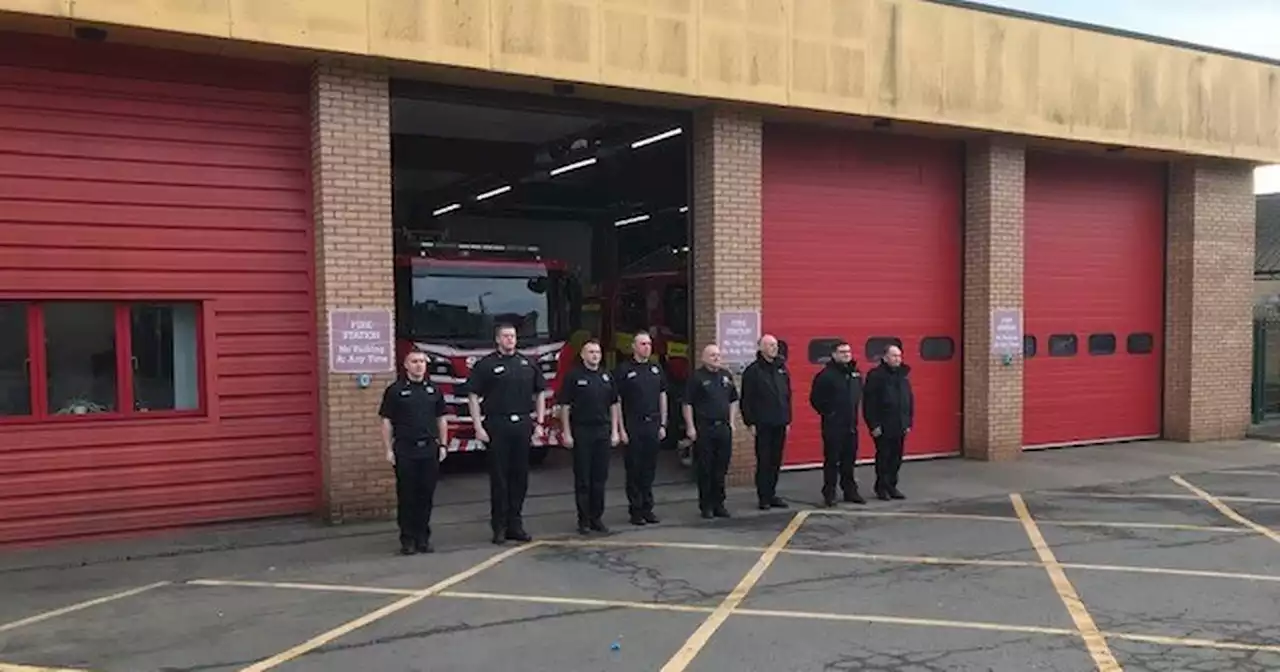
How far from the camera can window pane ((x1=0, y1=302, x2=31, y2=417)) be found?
8266 millimetres

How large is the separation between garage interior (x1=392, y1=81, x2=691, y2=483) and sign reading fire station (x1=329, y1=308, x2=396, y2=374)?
893 millimetres

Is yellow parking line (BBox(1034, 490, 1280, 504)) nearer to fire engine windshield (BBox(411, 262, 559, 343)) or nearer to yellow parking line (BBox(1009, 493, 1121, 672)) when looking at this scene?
yellow parking line (BBox(1009, 493, 1121, 672))

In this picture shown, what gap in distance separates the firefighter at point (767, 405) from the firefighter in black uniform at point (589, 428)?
5.40ft

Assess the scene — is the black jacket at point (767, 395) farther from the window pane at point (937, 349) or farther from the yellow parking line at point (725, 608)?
the window pane at point (937, 349)

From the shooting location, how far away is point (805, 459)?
1245 centimetres

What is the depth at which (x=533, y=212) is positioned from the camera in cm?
2231

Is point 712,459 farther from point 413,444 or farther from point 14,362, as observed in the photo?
point 14,362

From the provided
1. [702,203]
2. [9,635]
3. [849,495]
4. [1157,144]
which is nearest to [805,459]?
[849,495]

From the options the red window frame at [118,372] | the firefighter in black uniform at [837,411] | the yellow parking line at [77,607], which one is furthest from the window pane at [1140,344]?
the yellow parking line at [77,607]

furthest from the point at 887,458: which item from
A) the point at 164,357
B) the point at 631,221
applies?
the point at 631,221

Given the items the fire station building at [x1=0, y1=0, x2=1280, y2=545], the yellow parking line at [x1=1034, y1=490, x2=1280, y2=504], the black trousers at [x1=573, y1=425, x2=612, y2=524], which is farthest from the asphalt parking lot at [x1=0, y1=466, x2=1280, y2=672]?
the fire station building at [x1=0, y1=0, x2=1280, y2=545]

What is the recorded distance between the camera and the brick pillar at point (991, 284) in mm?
12961

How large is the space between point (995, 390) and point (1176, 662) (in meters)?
8.02

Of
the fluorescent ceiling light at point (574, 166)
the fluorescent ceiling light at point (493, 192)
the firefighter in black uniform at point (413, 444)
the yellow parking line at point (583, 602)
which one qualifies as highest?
the fluorescent ceiling light at point (574, 166)
